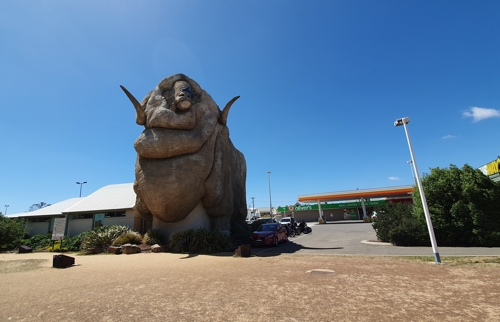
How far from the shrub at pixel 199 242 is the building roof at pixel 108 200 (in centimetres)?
1171

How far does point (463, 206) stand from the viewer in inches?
420

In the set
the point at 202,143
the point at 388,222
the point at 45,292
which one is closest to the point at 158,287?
the point at 45,292

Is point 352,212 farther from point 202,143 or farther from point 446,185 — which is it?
point 202,143

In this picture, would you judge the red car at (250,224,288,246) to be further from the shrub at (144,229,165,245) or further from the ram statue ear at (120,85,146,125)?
the ram statue ear at (120,85,146,125)

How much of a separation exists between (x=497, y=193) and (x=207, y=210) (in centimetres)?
1455

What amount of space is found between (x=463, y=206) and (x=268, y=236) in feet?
30.7

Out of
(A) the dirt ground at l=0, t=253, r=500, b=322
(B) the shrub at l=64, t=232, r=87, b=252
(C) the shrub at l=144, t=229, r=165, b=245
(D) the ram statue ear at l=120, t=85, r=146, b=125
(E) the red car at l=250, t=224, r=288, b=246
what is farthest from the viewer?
(B) the shrub at l=64, t=232, r=87, b=252

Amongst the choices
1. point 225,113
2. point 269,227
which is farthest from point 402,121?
point 225,113

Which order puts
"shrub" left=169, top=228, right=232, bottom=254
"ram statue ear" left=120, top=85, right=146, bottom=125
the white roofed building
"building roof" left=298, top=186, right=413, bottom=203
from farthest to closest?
"building roof" left=298, top=186, right=413, bottom=203 → the white roofed building → "ram statue ear" left=120, top=85, right=146, bottom=125 → "shrub" left=169, top=228, right=232, bottom=254

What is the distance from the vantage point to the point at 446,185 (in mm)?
11273

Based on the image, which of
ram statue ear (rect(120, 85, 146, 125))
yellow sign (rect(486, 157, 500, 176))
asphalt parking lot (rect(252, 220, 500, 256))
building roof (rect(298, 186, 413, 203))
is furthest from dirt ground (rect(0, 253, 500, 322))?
building roof (rect(298, 186, 413, 203))

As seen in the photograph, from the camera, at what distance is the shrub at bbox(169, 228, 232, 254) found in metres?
12.8

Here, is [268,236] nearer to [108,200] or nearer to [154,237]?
[154,237]

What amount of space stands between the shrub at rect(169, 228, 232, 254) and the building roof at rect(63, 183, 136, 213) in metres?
11.7
